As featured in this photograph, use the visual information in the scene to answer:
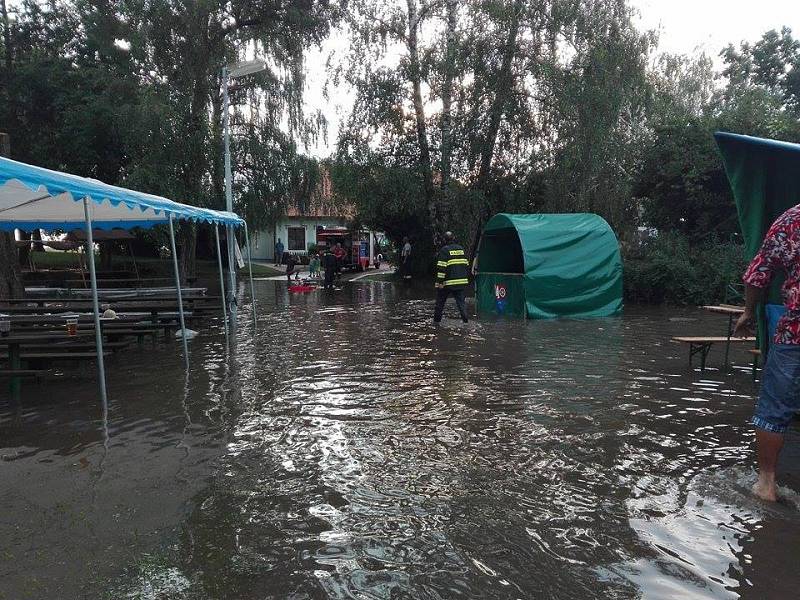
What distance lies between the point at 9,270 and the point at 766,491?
12.6 meters

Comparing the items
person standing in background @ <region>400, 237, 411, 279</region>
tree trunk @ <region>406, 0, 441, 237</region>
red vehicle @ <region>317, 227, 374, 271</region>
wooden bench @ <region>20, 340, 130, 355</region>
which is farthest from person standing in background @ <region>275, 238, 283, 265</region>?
wooden bench @ <region>20, 340, 130, 355</region>

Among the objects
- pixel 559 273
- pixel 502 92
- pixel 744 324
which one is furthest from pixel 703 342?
pixel 502 92

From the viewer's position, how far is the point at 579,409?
643cm

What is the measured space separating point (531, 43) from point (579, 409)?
57.7 ft

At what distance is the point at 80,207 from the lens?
378 inches

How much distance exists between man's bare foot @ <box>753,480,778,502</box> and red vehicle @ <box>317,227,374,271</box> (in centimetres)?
3095

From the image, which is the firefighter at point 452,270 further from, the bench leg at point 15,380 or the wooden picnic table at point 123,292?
the bench leg at point 15,380

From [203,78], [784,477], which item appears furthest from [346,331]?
[203,78]

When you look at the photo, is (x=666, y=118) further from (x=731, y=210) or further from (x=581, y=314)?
(x=581, y=314)

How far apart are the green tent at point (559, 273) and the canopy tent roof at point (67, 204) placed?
19.7 ft

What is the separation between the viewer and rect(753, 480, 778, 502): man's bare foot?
4066mm

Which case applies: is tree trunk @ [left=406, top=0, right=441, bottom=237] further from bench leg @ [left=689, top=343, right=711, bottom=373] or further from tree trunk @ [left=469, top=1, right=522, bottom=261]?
bench leg @ [left=689, top=343, right=711, bottom=373]

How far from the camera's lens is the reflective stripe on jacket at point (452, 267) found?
1288 cm

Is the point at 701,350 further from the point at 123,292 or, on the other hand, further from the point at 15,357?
the point at 123,292
